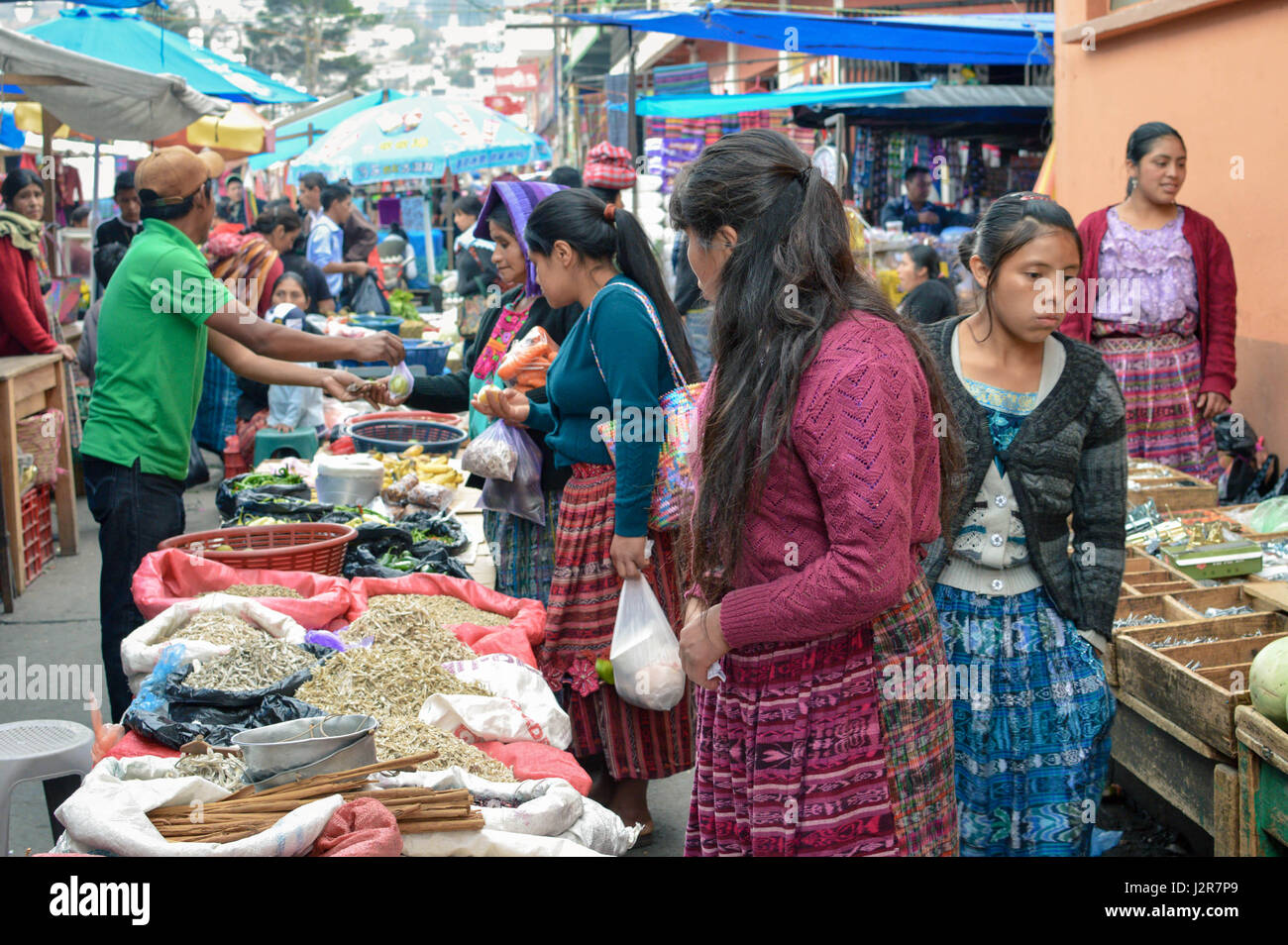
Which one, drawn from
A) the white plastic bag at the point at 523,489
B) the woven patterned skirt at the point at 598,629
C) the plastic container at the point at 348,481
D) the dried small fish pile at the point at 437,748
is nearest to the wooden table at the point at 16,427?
the plastic container at the point at 348,481

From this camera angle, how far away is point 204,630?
10.3 feet

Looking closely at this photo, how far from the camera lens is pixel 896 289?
993cm

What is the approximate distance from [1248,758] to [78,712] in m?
4.39

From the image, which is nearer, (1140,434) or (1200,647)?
(1200,647)

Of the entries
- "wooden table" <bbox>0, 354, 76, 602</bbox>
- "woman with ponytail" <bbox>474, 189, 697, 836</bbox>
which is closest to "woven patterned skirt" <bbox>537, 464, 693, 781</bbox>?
"woman with ponytail" <bbox>474, 189, 697, 836</bbox>

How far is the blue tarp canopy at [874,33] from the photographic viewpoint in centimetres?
1070

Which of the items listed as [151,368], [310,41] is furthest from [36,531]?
[310,41]

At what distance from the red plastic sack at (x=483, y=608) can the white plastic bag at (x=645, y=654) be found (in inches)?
10.3

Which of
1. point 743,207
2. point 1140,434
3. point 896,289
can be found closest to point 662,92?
point 896,289

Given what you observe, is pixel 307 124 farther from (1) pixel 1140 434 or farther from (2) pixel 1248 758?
(2) pixel 1248 758

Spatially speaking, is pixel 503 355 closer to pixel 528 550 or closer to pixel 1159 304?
pixel 528 550

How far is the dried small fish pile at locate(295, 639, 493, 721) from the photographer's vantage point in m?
2.81

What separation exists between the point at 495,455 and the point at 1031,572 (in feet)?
6.08

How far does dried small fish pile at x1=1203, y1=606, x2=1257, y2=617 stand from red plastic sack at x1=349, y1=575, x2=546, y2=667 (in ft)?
7.25
